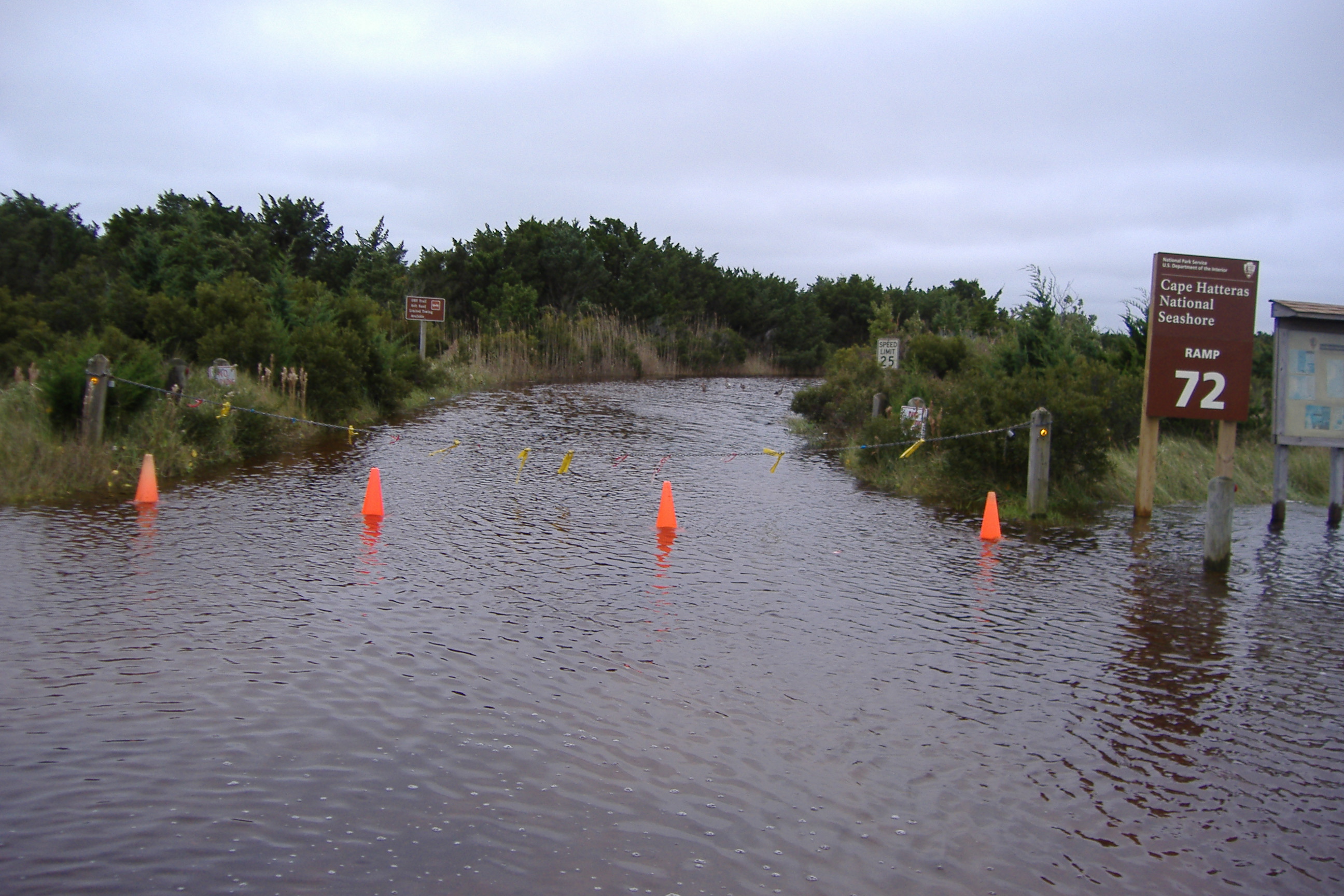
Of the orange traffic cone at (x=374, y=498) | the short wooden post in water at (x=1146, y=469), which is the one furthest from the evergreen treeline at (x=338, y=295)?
the short wooden post in water at (x=1146, y=469)

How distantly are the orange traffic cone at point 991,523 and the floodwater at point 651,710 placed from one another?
8.4 inches

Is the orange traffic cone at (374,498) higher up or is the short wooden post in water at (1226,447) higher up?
the short wooden post in water at (1226,447)

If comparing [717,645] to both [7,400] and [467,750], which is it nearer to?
[467,750]

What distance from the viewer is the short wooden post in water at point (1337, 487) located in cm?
1270

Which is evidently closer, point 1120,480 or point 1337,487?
point 1337,487

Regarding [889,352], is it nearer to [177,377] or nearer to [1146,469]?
[1146,469]

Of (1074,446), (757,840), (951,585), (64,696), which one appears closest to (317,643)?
(64,696)

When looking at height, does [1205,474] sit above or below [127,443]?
above

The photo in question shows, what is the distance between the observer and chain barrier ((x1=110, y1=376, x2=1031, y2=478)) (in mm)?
13695

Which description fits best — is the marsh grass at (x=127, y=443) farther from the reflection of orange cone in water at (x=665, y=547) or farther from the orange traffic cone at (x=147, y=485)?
the reflection of orange cone in water at (x=665, y=547)

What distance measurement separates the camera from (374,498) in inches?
463

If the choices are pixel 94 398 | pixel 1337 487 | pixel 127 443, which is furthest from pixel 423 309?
pixel 1337 487

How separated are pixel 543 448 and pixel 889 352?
23.6ft

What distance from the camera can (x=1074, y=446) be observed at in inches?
536
